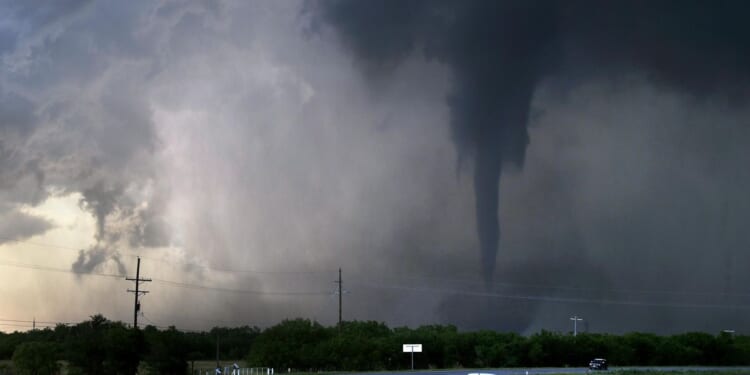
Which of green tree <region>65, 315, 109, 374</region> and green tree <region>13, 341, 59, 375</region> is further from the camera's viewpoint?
green tree <region>13, 341, 59, 375</region>

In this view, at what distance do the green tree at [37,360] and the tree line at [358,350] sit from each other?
185 mm

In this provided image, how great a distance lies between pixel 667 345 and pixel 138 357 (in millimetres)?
119326

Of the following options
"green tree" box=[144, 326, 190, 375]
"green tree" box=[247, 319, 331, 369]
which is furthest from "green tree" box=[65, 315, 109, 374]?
"green tree" box=[247, 319, 331, 369]

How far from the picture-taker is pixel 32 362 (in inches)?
5856

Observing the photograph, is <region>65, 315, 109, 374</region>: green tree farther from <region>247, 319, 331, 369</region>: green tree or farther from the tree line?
<region>247, 319, 331, 369</region>: green tree

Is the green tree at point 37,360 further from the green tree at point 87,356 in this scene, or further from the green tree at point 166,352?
the green tree at point 166,352

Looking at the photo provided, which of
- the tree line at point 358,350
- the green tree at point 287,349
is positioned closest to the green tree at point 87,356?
the tree line at point 358,350

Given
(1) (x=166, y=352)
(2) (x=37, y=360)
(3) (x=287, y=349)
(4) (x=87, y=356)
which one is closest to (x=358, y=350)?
(3) (x=287, y=349)

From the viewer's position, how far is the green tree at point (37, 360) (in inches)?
5817

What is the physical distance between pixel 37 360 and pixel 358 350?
59.9 metres

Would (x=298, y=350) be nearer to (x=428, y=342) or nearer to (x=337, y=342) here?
(x=337, y=342)

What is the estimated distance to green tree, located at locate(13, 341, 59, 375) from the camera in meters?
148

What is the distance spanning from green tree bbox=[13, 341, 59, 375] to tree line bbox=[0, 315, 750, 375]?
0.19 meters

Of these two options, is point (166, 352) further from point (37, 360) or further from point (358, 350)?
point (358, 350)
